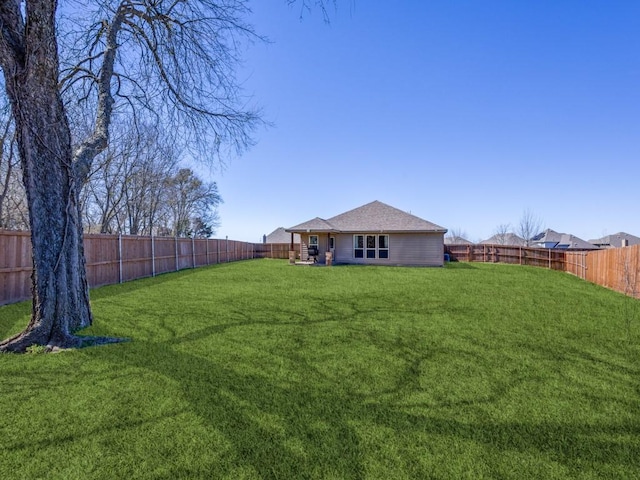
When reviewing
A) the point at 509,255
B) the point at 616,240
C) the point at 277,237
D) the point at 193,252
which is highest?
the point at 277,237

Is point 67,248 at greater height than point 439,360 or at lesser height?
greater

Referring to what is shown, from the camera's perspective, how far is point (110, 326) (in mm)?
5102

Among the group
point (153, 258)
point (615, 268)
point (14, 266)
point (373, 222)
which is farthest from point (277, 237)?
point (615, 268)

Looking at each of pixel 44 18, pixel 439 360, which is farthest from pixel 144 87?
pixel 439 360

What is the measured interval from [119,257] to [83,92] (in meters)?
6.08

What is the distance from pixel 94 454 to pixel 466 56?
13129mm

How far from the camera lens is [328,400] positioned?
2766 millimetres

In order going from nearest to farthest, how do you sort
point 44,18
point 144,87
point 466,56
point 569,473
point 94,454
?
point 569,473 → point 94,454 → point 44,18 → point 144,87 → point 466,56

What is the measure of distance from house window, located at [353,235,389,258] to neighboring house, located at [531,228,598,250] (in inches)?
1106

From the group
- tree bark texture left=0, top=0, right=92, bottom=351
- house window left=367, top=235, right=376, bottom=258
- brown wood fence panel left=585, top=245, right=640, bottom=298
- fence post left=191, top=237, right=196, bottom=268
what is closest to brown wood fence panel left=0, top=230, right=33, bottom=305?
tree bark texture left=0, top=0, right=92, bottom=351

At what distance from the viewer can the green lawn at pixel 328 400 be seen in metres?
1.97

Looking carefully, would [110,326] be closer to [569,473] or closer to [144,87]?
[144,87]

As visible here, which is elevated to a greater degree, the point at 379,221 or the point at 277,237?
the point at 379,221

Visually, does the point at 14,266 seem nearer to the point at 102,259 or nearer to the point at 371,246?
the point at 102,259
